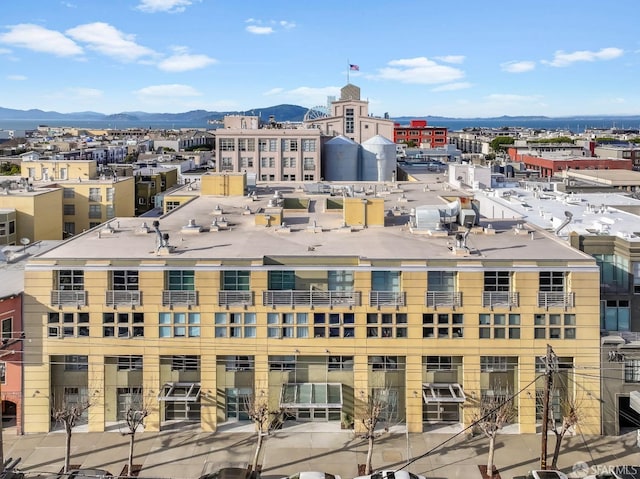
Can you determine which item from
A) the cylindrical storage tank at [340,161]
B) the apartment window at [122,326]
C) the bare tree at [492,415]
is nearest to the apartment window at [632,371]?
the bare tree at [492,415]

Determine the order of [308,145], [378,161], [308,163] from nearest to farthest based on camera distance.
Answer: [308,145]
[308,163]
[378,161]

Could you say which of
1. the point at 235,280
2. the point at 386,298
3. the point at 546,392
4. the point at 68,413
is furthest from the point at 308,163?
the point at 546,392

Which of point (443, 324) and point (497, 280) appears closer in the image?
point (443, 324)

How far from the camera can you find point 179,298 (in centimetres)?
3834

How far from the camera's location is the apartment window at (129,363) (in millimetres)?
38688

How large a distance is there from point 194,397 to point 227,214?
2222cm

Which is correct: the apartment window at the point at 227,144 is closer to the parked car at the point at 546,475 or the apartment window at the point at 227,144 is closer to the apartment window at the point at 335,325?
the apartment window at the point at 335,325

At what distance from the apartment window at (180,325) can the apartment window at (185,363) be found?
1.32 meters

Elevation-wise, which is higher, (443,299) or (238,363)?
(443,299)

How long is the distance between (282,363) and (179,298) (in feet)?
22.6

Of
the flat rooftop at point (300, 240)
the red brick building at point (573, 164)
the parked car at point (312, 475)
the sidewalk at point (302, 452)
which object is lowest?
the sidewalk at point (302, 452)

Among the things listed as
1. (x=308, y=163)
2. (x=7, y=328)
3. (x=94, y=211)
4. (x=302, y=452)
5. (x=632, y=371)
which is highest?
(x=308, y=163)

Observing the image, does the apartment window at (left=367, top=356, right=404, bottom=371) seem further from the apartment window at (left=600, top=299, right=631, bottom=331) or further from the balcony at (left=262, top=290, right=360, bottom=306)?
the apartment window at (left=600, top=299, right=631, bottom=331)

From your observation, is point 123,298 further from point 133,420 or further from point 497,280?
point 497,280
